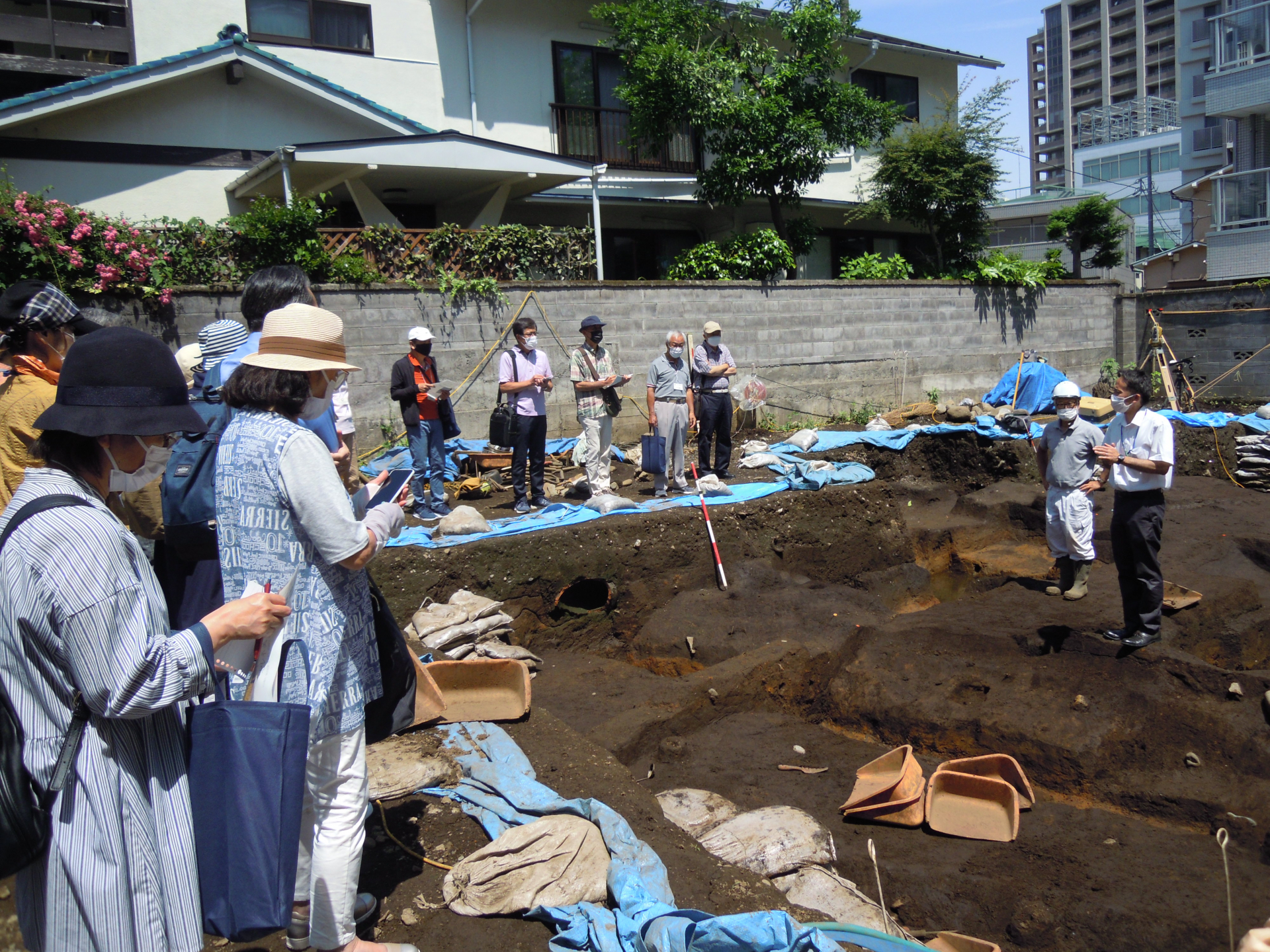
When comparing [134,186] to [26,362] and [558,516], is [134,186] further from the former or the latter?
[26,362]

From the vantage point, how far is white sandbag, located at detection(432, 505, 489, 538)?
7.19 m

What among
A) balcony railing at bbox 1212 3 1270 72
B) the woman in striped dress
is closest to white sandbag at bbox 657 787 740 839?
the woman in striped dress

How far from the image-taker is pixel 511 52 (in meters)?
14.5

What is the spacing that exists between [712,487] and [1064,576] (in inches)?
132

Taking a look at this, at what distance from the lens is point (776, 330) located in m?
13.3

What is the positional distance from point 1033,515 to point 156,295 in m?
9.96

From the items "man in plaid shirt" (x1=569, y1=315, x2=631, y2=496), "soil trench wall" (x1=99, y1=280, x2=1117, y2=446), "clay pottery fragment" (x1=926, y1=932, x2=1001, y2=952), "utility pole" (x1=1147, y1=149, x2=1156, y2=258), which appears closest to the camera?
"clay pottery fragment" (x1=926, y1=932, x2=1001, y2=952)

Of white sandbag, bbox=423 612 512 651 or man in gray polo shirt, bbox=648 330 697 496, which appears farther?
man in gray polo shirt, bbox=648 330 697 496

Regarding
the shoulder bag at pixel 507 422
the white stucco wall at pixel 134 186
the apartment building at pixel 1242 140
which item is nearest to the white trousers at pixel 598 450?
the shoulder bag at pixel 507 422

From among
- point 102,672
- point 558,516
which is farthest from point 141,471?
point 558,516

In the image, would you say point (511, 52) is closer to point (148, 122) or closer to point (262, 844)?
point (148, 122)

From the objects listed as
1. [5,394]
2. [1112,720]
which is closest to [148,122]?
[5,394]

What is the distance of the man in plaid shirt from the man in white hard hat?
380 centimetres

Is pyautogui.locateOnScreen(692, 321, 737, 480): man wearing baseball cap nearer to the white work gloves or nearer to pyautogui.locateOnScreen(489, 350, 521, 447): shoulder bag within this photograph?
pyautogui.locateOnScreen(489, 350, 521, 447): shoulder bag
